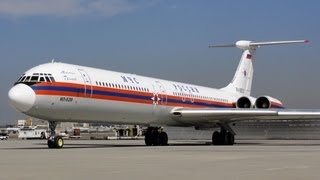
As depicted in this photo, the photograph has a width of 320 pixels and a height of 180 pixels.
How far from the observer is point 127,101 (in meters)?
26.8

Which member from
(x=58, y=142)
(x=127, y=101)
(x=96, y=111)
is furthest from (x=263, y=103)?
(x=58, y=142)

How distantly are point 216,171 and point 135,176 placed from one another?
1.91 metres

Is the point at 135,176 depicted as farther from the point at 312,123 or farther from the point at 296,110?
the point at 312,123

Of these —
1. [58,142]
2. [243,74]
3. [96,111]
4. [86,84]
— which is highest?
[243,74]

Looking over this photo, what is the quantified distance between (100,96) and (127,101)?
6.86ft

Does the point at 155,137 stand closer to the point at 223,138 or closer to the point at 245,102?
the point at 223,138

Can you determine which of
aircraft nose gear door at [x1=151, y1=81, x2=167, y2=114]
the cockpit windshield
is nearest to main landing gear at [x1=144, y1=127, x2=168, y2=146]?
aircraft nose gear door at [x1=151, y1=81, x2=167, y2=114]

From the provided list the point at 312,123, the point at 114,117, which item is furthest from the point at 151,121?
the point at 312,123

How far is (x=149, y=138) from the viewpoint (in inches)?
1212

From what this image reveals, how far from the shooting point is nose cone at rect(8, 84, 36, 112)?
22.1m

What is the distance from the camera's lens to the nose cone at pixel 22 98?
22141mm

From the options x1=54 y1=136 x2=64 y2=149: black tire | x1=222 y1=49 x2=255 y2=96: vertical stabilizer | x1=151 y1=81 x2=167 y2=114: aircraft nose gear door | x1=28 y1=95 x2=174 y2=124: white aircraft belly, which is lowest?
x1=54 y1=136 x2=64 y2=149: black tire

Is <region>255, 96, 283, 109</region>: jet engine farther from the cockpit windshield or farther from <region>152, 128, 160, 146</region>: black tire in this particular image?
the cockpit windshield

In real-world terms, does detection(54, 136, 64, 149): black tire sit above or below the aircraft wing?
below
